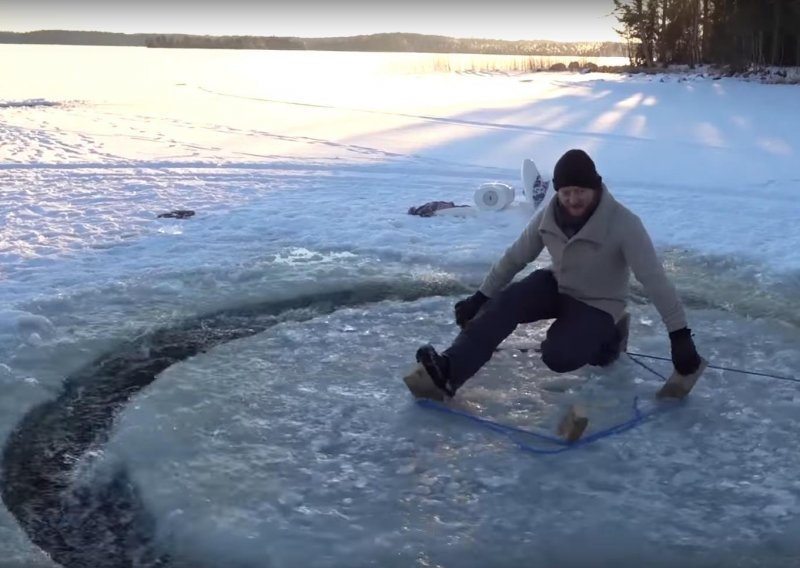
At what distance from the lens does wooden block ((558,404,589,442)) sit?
3271mm

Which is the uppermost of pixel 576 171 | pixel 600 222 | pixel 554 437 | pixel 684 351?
pixel 576 171

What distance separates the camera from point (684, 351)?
3.58 metres

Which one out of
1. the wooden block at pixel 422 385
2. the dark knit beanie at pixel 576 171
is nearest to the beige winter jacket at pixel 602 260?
the dark knit beanie at pixel 576 171

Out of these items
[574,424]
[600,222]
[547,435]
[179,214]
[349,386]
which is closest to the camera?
[574,424]

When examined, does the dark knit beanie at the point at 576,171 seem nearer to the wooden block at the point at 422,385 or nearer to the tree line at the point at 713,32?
the wooden block at the point at 422,385

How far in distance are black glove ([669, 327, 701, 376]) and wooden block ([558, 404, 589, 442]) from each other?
53cm

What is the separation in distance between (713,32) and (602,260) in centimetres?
3113

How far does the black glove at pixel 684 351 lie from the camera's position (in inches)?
140

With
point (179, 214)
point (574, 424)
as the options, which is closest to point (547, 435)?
point (574, 424)

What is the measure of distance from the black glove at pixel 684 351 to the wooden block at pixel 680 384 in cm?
4

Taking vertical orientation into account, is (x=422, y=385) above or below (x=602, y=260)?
below

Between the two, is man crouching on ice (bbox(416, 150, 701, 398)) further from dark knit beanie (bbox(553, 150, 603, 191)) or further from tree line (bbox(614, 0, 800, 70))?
tree line (bbox(614, 0, 800, 70))

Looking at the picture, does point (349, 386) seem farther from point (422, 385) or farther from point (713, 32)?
point (713, 32)

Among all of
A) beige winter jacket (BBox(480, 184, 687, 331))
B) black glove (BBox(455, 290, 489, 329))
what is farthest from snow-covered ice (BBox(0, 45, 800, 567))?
beige winter jacket (BBox(480, 184, 687, 331))
